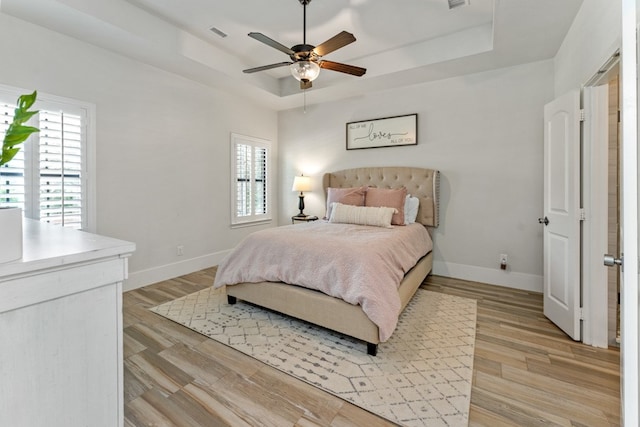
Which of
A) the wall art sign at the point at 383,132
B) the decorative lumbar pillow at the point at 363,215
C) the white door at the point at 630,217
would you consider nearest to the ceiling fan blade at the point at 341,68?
the decorative lumbar pillow at the point at 363,215

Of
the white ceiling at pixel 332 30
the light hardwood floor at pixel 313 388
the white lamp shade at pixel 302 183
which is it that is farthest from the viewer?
the white lamp shade at pixel 302 183

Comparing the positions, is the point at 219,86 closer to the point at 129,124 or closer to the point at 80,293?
the point at 129,124

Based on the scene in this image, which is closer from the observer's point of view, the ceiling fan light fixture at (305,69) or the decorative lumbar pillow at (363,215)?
the ceiling fan light fixture at (305,69)

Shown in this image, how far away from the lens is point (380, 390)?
5.58 feet

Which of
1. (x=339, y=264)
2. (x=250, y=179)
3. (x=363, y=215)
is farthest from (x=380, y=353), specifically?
(x=250, y=179)

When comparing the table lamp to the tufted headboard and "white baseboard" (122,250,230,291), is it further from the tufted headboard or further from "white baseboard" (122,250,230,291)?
"white baseboard" (122,250,230,291)

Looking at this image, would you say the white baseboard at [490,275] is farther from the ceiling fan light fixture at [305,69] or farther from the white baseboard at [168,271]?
the white baseboard at [168,271]

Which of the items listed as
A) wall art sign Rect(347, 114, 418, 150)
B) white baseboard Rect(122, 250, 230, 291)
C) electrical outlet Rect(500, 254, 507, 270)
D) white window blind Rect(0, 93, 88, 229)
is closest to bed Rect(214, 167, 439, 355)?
wall art sign Rect(347, 114, 418, 150)

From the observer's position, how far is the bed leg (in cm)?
204

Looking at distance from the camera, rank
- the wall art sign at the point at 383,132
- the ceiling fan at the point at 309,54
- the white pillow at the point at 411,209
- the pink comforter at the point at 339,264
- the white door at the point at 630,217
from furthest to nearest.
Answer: the wall art sign at the point at 383,132 → the white pillow at the point at 411,209 → the ceiling fan at the point at 309,54 → the pink comforter at the point at 339,264 → the white door at the point at 630,217

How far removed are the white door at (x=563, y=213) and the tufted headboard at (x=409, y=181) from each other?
1.30m

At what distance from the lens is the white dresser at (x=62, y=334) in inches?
32.7

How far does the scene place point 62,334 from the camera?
0.94 meters

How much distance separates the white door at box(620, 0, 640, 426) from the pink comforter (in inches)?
51.4
